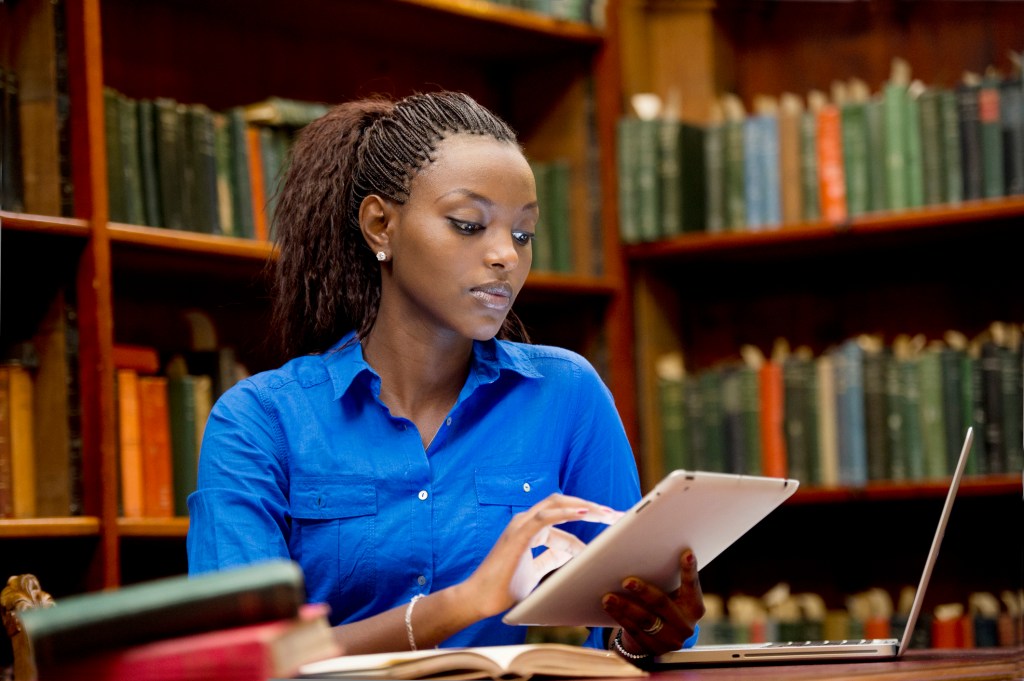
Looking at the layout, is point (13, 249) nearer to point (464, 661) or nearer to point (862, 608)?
point (464, 661)

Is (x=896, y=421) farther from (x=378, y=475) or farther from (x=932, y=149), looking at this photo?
(x=378, y=475)

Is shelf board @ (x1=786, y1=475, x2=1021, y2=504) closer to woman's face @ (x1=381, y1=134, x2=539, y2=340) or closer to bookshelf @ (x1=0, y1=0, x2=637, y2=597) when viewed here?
bookshelf @ (x1=0, y1=0, x2=637, y2=597)

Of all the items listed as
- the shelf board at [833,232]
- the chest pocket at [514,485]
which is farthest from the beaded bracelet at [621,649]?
the shelf board at [833,232]

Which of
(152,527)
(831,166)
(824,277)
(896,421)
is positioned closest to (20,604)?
(152,527)

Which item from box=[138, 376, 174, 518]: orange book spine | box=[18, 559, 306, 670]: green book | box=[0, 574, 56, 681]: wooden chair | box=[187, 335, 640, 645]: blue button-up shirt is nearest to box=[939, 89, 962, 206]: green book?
box=[187, 335, 640, 645]: blue button-up shirt

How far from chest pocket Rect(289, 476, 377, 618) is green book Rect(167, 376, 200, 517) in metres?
0.84

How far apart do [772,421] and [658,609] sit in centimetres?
164

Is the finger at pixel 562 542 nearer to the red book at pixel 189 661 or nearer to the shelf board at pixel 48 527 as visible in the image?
the red book at pixel 189 661

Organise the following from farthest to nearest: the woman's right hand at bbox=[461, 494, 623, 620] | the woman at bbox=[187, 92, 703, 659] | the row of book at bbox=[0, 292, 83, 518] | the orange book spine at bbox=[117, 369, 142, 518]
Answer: the orange book spine at bbox=[117, 369, 142, 518], the row of book at bbox=[0, 292, 83, 518], the woman at bbox=[187, 92, 703, 659], the woman's right hand at bbox=[461, 494, 623, 620]

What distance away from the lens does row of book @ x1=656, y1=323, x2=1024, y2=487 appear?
273 centimetres

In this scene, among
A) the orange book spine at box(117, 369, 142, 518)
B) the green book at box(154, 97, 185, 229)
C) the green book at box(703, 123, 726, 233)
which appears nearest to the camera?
the orange book spine at box(117, 369, 142, 518)

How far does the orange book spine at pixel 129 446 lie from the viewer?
2.28m

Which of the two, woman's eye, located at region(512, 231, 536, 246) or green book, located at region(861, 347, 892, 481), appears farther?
green book, located at region(861, 347, 892, 481)

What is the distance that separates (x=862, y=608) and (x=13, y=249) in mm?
1842
